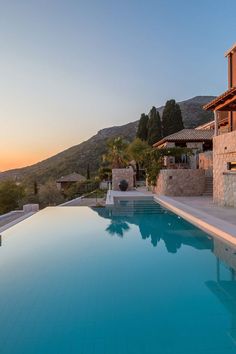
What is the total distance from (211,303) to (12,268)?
396cm

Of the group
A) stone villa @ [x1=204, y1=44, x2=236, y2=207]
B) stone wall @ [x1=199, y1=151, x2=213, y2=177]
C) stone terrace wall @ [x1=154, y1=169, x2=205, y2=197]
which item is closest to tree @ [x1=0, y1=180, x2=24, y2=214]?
stone terrace wall @ [x1=154, y1=169, x2=205, y2=197]

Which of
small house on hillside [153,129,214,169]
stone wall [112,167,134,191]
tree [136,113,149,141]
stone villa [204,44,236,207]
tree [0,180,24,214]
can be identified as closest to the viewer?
stone villa [204,44,236,207]

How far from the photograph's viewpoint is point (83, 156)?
6675cm

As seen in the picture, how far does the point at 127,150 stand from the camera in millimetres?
27688

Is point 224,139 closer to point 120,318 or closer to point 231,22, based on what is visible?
point 231,22

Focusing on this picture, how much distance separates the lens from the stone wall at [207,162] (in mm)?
19077

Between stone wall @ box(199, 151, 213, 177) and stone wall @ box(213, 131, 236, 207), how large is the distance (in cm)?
456

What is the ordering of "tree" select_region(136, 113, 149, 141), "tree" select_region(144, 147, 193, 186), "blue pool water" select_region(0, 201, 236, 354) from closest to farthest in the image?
"blue pool water" select_region(0, 201, 236, 354) → "tree" select_region(144, 147, 193, 186) → "tree" select_region(136, 113, 149, 141)

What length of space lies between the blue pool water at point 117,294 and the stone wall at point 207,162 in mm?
10792

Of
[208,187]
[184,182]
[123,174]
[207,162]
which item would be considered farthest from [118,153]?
[208,187]

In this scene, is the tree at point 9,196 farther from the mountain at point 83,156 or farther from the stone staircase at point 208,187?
the mountain at point 83,156

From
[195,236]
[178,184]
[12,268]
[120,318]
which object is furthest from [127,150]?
[120,318]

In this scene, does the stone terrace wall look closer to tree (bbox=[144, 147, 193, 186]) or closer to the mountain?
tree (bbox=[144, 147, 193, 186])

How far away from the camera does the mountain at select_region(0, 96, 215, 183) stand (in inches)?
2413
